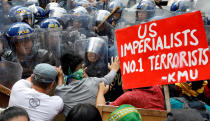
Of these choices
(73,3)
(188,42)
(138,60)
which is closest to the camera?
(188,42)

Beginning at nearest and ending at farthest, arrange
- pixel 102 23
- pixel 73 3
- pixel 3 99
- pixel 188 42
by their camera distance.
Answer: pixel 188 42 < pixel 3 99 < pixel 102 23 < pixel 73 3

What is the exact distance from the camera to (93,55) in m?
4.22

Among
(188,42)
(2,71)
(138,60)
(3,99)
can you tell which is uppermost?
(188,42)

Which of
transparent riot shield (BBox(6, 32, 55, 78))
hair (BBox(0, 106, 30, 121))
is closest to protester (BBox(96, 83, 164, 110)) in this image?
hair (BBox(0, 106, 30, 121))

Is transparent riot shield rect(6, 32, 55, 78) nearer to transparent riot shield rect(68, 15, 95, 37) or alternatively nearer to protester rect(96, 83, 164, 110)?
protester rect(96, 83, 164, 110)

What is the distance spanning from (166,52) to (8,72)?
6.73ft

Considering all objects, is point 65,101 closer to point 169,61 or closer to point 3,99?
point 3,99

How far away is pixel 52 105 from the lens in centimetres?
280

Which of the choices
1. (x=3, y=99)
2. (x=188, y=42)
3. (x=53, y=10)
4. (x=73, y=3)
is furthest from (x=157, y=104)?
(x=73, y=3)

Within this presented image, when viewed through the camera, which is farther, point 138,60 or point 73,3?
point 73,3

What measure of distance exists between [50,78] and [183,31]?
1.48 meters

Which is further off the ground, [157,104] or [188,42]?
[188,42]

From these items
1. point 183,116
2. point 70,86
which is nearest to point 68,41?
point 70,86

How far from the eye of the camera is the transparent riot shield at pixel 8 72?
11.1 ft
